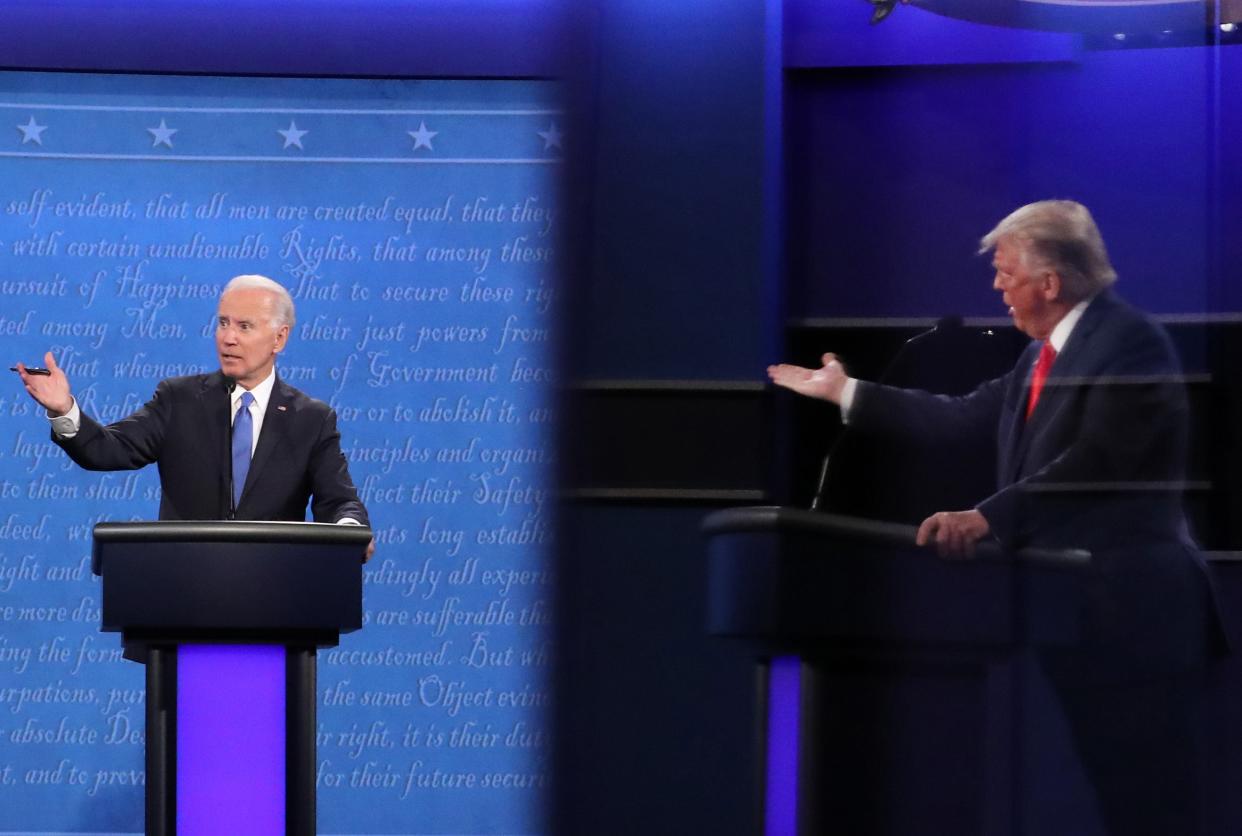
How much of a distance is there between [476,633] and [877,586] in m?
2.41

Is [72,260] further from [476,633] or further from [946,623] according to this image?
[946,623]

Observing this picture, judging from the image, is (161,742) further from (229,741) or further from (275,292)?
(275,292)

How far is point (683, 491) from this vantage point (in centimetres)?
181

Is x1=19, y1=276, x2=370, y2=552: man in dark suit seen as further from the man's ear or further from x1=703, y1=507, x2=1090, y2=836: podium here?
the man's ear

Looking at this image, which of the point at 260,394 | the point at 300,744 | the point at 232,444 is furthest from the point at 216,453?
the point at 300,744

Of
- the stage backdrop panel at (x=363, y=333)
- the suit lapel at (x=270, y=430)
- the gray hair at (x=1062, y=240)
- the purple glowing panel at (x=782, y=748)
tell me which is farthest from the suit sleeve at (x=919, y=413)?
the stage backdrop panel at (x=363, y=333)

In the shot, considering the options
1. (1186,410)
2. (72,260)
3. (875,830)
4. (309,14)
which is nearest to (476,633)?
(72,260)

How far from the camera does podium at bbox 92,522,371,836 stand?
2.42 metres

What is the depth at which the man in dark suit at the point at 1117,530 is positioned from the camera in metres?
1.41

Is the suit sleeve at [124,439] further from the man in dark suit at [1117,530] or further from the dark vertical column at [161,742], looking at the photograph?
the man in dark suit at [1117,530]

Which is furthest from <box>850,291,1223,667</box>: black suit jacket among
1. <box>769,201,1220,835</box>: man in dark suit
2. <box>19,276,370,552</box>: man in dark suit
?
<box>19,276,370,552</box>: man in dark suit

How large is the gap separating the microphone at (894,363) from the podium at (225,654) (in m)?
1.20

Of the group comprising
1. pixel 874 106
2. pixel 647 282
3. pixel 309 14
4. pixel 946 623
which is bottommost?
pixel 946 623

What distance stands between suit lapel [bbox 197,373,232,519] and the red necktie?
199 cm
